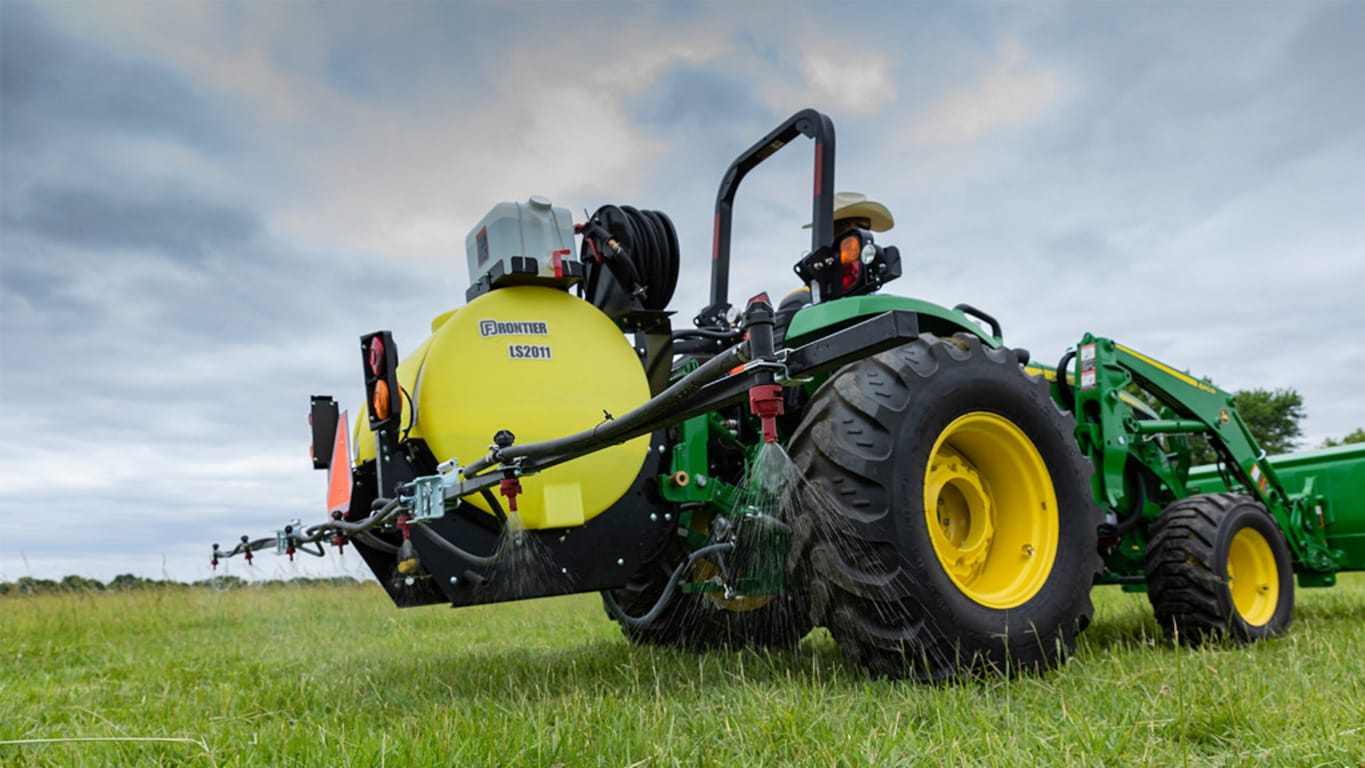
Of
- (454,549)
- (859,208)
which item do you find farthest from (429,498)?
(859,208)

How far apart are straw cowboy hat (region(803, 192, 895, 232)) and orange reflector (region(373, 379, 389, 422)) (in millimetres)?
3043

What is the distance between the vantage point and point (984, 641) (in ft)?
9.96

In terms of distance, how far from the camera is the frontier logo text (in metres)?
3.44

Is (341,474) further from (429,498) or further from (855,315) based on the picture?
(855,315)

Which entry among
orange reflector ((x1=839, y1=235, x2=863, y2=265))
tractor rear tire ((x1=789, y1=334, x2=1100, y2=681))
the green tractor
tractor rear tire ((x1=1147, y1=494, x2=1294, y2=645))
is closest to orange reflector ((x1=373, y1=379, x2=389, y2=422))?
the green tractor

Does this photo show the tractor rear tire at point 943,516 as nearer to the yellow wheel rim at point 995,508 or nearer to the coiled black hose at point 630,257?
the yellow wheel rim at point 995,508

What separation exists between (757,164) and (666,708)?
271 cm

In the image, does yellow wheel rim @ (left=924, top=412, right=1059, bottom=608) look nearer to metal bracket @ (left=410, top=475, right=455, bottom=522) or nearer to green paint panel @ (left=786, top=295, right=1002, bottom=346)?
green paint panel @ (left=786, top=295, right=1002, bottom=346)

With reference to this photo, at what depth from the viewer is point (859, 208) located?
18.2 ft

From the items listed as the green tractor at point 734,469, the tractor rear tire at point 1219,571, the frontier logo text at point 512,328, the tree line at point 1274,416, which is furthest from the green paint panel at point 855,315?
the tree line at point 1274,416

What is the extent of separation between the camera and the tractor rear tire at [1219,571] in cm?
432

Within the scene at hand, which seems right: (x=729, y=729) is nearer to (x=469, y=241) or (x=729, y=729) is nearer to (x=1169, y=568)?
(x=469, y=241)

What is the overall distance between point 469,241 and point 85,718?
218 centimetres

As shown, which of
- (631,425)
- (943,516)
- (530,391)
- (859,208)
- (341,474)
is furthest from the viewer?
(859,208)
